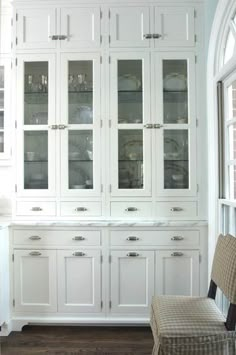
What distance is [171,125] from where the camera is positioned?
293cm

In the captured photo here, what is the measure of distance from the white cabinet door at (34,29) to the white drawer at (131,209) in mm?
1461

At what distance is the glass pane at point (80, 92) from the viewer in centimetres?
301

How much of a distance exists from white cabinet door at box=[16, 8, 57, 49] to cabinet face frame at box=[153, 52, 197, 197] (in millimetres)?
924

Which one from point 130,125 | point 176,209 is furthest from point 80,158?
point 176,209

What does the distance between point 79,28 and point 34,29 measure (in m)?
0.38

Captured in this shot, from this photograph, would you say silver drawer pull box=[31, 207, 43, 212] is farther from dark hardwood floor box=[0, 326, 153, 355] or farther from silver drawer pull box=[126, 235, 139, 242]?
dark hardwood floor box=[0, 326, 153, 355]

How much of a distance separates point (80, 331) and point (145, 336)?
0.54m

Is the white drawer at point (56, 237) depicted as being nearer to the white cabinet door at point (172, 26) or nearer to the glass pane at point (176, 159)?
the glass pane at point (176, 159)

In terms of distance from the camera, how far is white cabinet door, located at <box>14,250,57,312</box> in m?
2.91

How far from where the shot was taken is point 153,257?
2.87m

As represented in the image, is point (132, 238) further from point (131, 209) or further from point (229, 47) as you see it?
point (229, 47)

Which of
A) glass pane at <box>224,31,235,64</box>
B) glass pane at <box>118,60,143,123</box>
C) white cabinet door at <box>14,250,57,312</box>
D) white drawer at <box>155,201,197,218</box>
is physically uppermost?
glass pane at <box>224,31,235,64</box>

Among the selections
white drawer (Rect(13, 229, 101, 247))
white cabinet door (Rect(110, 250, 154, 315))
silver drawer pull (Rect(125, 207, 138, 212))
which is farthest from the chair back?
white drawer (Rect(13, 229, 101, 247))

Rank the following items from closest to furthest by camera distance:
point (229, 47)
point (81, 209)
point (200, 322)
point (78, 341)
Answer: point (200, 322), point (229, 47), point (78, 341), point (81, 209)
